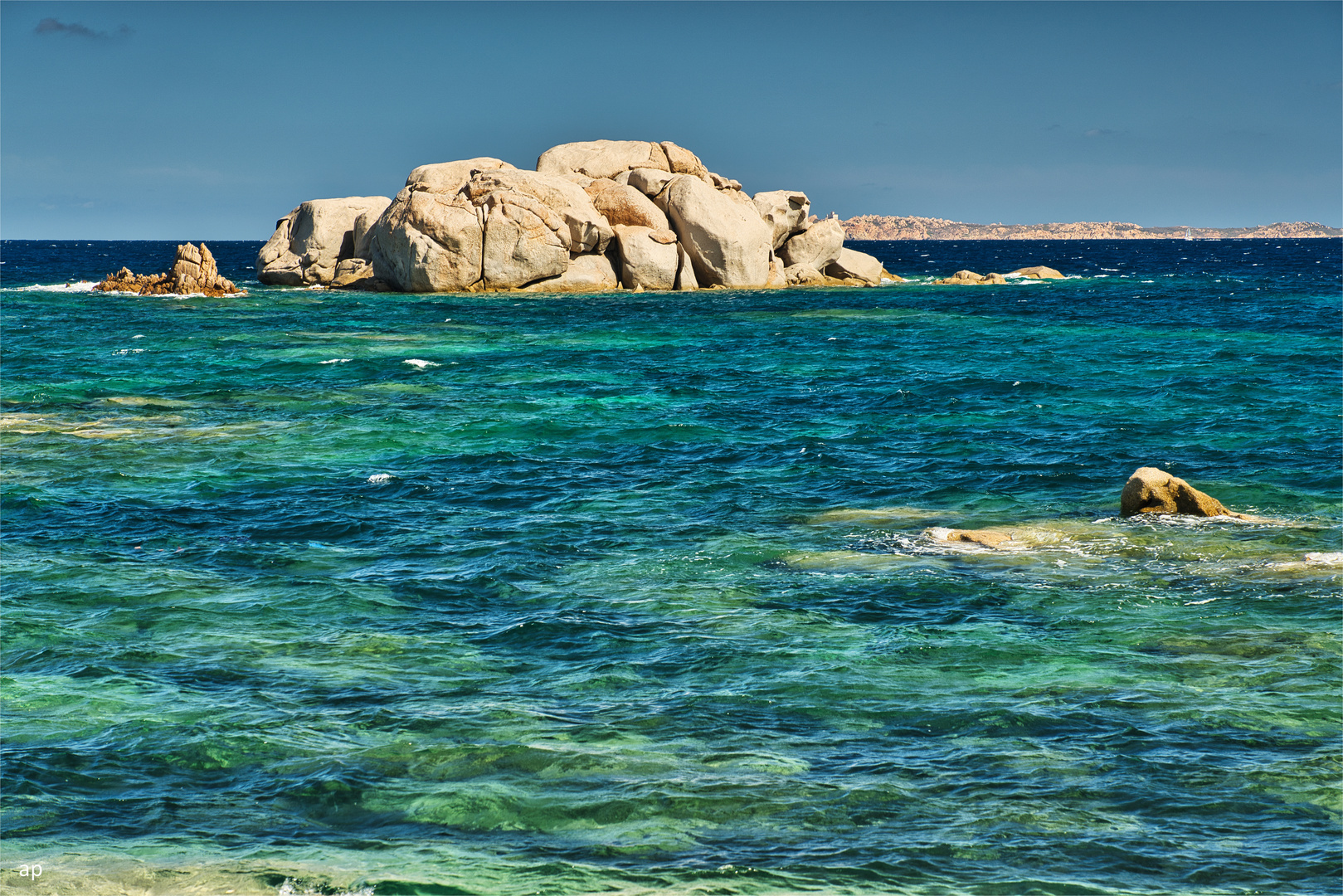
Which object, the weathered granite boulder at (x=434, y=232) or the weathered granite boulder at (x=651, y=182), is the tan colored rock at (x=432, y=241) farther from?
the weathered granite boulder at (x=651, y=182)

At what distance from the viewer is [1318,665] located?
1078cm

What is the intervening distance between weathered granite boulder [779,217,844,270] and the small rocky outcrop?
30.8m

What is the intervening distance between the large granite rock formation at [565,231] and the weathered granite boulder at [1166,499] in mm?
43504

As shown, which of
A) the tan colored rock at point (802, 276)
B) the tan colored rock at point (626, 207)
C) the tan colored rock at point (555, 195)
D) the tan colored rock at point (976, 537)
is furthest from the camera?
the tan colored rock at point (802, 276)

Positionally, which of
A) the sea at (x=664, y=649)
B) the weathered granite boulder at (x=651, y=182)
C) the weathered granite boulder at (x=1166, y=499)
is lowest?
the sea at (x=664, y=649)

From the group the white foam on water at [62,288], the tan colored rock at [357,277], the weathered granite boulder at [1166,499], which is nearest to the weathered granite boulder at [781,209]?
the tan colored rock at [357,277]

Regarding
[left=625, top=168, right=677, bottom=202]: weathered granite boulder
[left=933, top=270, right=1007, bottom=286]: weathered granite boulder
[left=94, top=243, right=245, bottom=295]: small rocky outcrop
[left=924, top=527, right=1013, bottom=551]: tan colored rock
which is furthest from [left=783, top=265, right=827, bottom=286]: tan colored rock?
[left=924, top=527, right=1013, bottom=551]: tan colored rock

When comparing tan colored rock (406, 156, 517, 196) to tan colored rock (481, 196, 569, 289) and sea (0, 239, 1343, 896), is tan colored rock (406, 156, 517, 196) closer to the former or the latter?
tan colored rock (481, 196, 569, 289)

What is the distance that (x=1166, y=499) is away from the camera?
52.9 feet

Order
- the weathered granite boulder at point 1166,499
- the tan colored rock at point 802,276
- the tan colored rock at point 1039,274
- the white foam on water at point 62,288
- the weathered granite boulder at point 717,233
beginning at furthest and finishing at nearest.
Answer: the tan colored rock at point 1039,274, the tan colored rock at point 802,276, the white foam on water at point 62,288, the weathered granite boulder at point 717,233, the weathered granite boulder at point 1166,499

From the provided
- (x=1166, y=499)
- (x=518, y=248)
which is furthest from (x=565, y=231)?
(x=1166, y=499)

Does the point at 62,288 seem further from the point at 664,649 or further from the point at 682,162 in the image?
the point at 664,649

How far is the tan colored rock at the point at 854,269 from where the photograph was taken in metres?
→ 72.8

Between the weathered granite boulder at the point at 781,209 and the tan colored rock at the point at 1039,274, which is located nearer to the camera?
the weathered granite boulder at the point at 781,209
